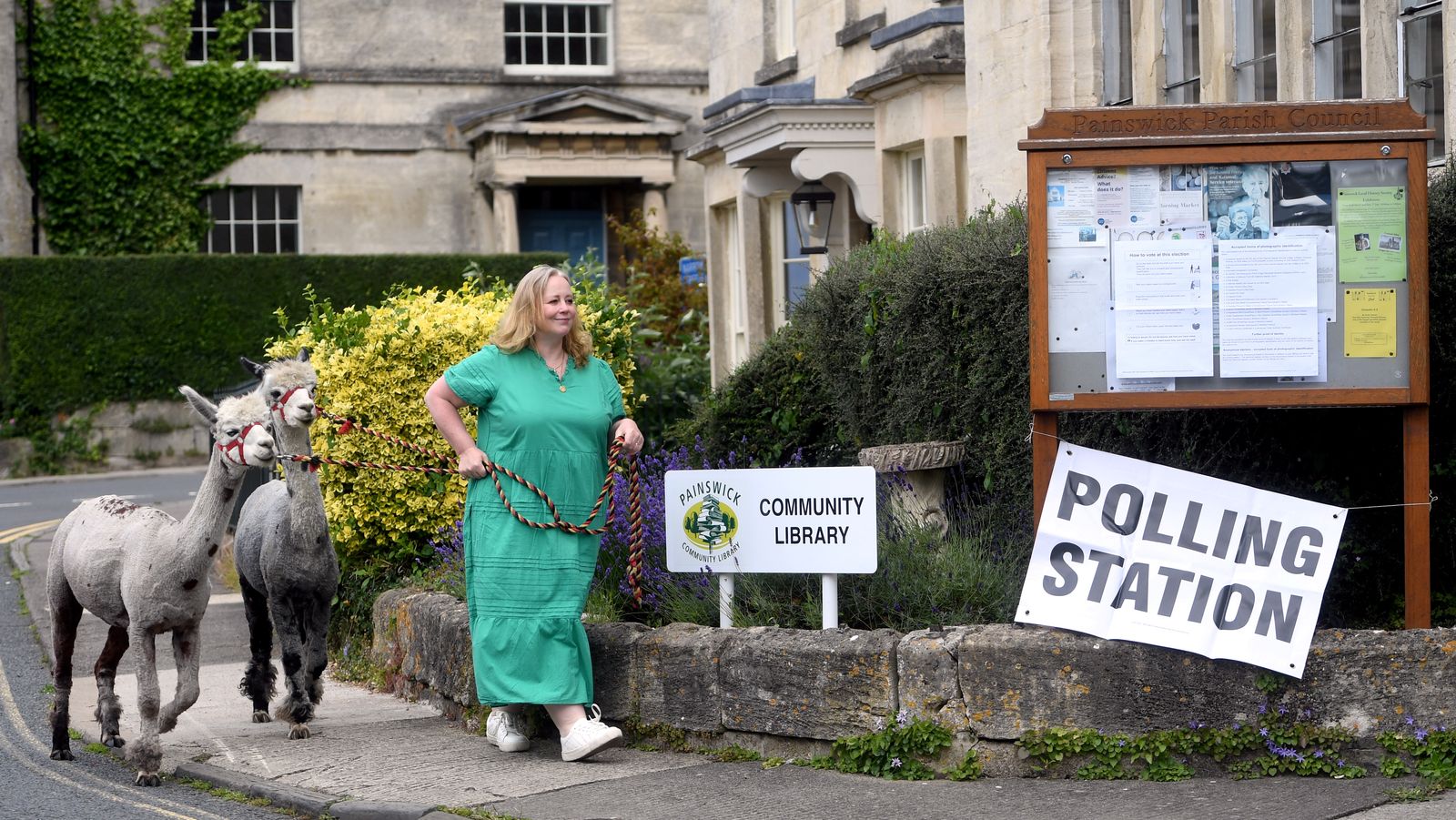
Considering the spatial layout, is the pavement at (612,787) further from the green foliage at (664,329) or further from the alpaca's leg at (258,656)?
the green foliage at (664,329)

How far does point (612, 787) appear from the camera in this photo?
21.6ft

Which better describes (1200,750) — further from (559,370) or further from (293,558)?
→ (293,558)

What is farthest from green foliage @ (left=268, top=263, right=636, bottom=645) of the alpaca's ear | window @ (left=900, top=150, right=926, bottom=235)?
window @ (left=900, top=150, right=926, bottom=235)

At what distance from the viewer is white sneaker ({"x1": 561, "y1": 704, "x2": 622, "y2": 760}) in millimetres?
6973

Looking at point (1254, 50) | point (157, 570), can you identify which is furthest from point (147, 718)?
point (1254, 50)

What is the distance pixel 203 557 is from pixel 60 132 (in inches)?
835

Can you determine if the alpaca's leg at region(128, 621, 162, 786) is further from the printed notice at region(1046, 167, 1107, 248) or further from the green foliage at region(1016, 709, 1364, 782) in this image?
the printed notice at region(1046, 167, 1107, 248)

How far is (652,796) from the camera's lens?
641 cm

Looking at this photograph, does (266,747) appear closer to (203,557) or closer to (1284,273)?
(203,557)

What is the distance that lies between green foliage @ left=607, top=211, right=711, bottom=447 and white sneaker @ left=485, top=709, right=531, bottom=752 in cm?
533

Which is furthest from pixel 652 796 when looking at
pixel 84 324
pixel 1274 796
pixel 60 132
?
pixel 60 132

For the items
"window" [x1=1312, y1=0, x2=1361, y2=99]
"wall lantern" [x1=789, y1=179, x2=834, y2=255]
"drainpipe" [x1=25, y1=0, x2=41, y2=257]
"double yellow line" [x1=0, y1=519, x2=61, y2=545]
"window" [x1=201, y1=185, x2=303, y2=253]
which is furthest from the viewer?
"window" [x1=201, y1=185, x2=303, y2=253]

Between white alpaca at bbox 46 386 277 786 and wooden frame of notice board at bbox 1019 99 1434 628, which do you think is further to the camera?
white alpaca at bbox 46 386 277 786

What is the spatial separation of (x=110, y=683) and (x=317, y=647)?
0.95m
